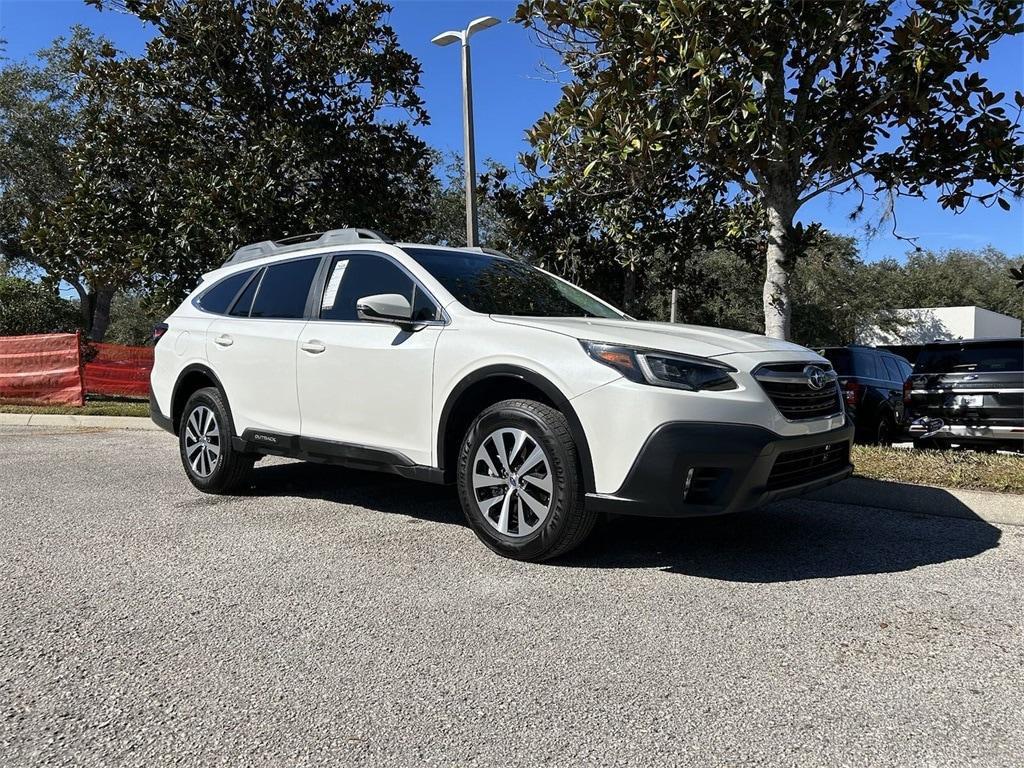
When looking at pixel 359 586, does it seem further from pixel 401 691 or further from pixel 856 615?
pixel 856 615

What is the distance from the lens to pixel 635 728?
246 cm

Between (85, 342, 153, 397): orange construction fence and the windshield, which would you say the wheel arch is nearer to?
the windshield

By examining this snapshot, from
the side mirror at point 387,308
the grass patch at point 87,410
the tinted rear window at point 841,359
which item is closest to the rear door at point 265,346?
the side mirror at point 387,308

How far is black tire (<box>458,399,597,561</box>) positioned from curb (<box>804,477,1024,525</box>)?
6.27 feet

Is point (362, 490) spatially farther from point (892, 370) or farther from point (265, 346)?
point (892, 370)

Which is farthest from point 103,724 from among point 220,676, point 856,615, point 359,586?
point 856,615

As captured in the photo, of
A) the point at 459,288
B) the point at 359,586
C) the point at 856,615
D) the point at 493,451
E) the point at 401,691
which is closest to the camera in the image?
the point at 401,691

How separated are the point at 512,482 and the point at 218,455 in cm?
279

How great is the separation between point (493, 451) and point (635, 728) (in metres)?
1.99

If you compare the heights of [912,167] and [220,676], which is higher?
[912,167]

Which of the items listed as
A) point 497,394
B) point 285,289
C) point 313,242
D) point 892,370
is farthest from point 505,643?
point 892,370

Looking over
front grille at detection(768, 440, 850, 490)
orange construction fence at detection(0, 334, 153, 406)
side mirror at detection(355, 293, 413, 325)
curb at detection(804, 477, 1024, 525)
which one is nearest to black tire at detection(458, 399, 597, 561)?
side mirror at detection(355, 293, 413, 325)

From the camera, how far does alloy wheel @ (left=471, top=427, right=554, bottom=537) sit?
4043 mm

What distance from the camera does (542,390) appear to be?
4078 millimetres
